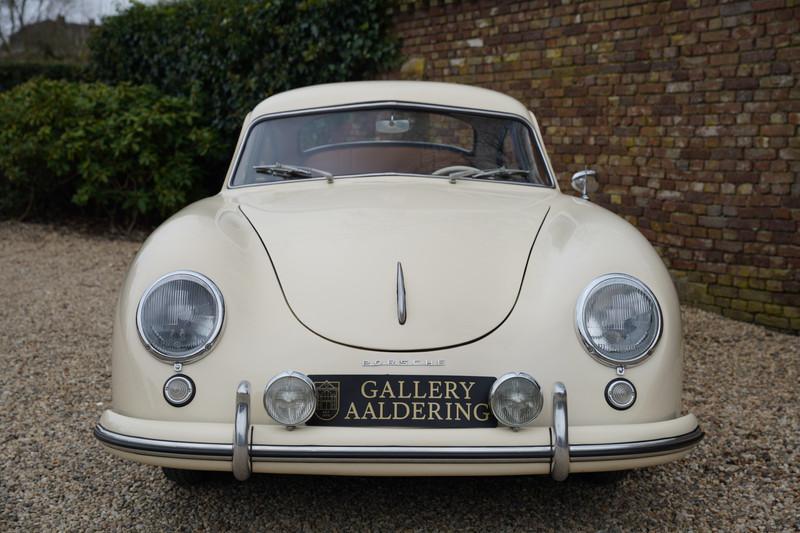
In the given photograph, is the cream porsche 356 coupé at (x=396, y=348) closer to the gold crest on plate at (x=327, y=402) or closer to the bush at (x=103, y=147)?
the gold crest on plate at (x=327, y=402)

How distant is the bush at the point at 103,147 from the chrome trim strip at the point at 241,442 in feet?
22.8

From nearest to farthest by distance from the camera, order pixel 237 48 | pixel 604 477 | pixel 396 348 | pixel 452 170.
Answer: pixel 396 348 < pixel 604 477 < pixel 452 170 < pixel 237 48

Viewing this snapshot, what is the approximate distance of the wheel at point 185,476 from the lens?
108 inches

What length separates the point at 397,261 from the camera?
8.27 feet

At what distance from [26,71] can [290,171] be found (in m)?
13.2

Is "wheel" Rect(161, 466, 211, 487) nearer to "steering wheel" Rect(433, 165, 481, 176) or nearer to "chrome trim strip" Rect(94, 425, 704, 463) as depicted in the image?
"chrome trim strip" Rect(94, 425, 704, 463)

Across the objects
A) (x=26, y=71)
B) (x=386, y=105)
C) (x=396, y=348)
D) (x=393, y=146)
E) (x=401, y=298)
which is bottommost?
(x=396, y=348)

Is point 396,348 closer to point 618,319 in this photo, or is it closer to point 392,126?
point 618,319

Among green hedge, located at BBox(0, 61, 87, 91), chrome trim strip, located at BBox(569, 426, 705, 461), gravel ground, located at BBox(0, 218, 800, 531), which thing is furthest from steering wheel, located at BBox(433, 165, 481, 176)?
green hedge, located at BBox(0, 61, 87, 91)

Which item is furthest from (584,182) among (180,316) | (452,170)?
Answer: (180,316)

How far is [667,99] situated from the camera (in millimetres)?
5875

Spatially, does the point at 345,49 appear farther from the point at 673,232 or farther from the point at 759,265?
the point at 759,265

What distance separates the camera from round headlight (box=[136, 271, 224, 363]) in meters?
2.35

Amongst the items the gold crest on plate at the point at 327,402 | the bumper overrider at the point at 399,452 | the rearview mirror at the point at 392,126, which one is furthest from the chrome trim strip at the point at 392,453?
the rearview mirror at the point at 392,126
